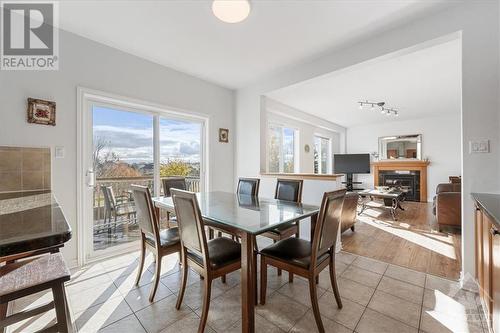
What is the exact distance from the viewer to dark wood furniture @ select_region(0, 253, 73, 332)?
3.08ft

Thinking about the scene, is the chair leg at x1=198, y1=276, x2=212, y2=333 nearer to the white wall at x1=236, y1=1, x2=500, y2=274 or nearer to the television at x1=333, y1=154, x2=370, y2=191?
the white wall at x1=236, y1=1, x2=500, y2=274

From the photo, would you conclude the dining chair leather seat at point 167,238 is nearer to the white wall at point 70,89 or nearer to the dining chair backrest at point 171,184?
the dining chair backrest at point 171,184

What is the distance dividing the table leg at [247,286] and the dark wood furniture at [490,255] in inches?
50.3

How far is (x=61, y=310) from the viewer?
0.95m

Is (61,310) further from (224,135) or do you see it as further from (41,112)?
(224,135)

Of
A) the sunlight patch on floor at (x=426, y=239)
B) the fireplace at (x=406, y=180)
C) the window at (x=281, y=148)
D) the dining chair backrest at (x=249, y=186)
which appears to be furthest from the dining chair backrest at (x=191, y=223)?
the fireplace at (x=406, y=180)

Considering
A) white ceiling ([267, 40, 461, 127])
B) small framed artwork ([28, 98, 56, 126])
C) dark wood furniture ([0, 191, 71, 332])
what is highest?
white ceiling ([267, 40, 461, 127])

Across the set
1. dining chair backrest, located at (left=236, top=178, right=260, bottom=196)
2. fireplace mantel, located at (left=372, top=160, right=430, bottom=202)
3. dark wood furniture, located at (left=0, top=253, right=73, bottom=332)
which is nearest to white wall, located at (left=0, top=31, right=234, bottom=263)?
dark wood furniture, located at (left=0, top=253, right=73, bottom=332)

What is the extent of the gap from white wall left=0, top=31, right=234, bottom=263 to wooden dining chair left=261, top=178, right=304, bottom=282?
199 cm

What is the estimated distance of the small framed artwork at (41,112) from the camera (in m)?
2.15

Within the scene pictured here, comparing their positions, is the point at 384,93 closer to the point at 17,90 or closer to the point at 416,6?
the point at 416,6

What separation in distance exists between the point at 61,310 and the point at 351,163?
26.0 ft

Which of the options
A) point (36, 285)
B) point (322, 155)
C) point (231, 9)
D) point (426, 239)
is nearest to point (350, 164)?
point (322, 155)

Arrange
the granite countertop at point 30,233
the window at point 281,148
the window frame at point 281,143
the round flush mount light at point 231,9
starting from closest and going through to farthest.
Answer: the granite countertop at point 30,233 < the round flush mount light at point 231,9 < the window frame at point 281,143 < the window at point 281,148
